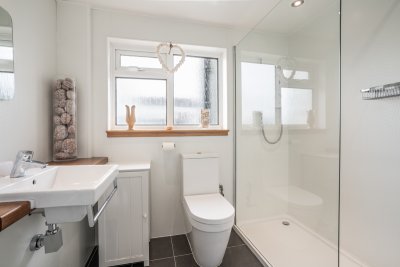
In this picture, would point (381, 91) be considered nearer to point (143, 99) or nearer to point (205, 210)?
point (205, 210)

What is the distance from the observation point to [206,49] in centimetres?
206

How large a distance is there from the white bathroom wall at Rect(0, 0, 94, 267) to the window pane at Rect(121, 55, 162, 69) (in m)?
0.58

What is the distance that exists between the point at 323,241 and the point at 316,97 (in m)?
1.22

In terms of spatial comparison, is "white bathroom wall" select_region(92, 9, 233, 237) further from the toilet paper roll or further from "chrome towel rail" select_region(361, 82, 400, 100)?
"chrome towel rail" select_region(361, 82, 400, 100)

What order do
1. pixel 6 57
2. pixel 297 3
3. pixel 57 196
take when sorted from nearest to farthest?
pixel 57 196
pixel 6 57
pixel 297 3

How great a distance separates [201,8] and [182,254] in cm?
221

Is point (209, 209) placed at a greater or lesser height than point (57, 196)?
lesser

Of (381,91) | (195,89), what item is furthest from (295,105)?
(195,89)

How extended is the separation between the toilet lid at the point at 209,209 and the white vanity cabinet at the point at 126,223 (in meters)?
0.38

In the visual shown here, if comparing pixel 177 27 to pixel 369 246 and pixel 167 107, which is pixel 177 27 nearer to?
pixel 167 107

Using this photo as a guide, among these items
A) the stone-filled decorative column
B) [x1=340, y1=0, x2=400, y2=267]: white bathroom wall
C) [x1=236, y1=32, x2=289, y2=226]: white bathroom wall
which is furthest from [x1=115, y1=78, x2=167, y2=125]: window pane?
[x1=340, y1=0, x2=400, y2=267]: white bathroom wall

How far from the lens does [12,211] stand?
621 millimetres

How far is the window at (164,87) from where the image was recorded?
1.92 meters

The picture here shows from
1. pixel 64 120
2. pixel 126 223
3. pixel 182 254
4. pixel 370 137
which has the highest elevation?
pixel 64 120
